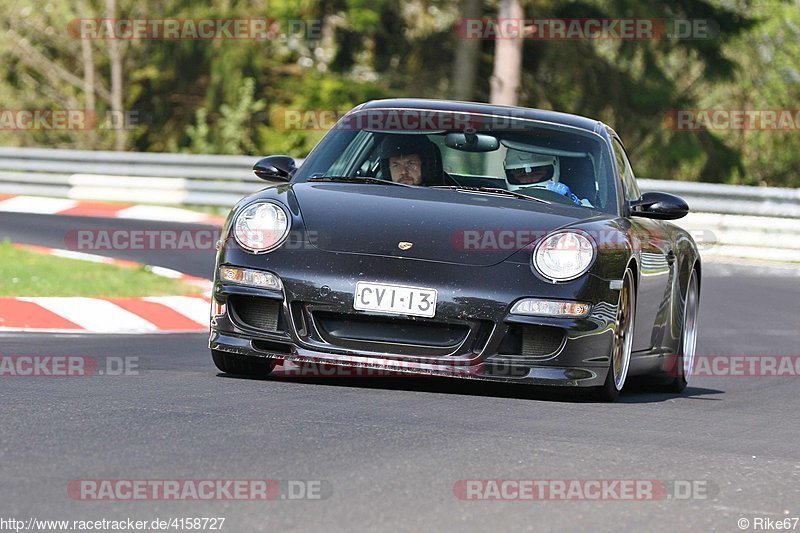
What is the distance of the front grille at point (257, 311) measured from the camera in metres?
6.84

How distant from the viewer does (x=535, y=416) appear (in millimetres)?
6297

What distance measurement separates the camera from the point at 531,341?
6.75m

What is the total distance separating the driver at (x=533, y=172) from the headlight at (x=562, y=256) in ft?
2.61

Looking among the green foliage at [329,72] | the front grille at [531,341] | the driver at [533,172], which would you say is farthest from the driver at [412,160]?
the green foliage at [329,72]

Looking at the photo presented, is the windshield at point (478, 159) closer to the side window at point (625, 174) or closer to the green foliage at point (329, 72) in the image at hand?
the side window at point (625, 174)

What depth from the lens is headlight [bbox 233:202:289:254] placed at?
22.5ft

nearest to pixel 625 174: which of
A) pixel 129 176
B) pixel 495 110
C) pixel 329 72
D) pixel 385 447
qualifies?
pixel 495 110

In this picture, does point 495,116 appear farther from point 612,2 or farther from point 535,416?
point 612,2

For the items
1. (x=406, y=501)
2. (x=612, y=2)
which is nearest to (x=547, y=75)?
(x=612, y=2)

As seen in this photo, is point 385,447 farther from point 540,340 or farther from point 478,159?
point 478,159

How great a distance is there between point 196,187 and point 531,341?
1504cm

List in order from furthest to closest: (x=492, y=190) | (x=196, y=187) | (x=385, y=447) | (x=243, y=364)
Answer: (x=196, y=187), (x=492, y=190), (x=243, y=364), (x=385, y=447)

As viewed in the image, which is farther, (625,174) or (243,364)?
(625,174)

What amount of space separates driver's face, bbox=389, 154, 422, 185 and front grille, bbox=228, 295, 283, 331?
1.13 meters
